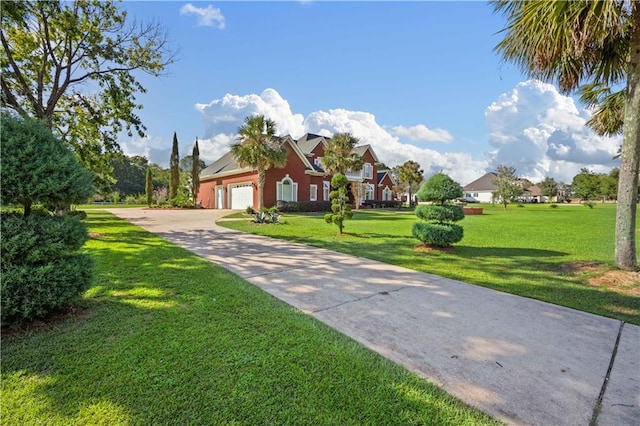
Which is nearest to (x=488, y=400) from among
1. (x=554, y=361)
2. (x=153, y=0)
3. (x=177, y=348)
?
(x=554, y=361)

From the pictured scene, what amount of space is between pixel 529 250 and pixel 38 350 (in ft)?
35.6

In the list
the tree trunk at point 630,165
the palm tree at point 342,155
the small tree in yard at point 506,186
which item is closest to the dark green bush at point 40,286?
the tree trunk at point 630,165

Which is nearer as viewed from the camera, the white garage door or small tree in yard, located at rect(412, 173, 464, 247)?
small tree in yard, located at rect(412, 173, 464, 247)

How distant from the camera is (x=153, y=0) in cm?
991

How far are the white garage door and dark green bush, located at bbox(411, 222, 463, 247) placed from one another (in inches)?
701

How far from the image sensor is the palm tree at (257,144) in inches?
728

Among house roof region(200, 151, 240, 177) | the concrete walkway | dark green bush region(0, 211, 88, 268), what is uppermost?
house roof region(200, 151, 240, 177)

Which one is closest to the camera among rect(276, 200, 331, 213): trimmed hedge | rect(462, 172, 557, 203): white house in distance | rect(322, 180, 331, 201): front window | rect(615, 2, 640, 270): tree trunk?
rect(615, 2, 640, 270): tree trunk

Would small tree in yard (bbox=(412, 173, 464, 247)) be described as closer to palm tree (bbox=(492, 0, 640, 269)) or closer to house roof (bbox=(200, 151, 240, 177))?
palm tree (bbox=(492, 0, 640, 269))

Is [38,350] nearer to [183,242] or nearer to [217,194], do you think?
[183,242]

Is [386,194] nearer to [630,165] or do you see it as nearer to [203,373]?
[630,165]

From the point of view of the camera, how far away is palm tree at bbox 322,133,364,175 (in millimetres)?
25578

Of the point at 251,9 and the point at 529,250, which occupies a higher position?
the point at 251,9

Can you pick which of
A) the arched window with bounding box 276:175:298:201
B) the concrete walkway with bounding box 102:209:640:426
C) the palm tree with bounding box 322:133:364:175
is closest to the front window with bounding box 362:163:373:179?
the palm tree with bounding box 322:133:364:175
